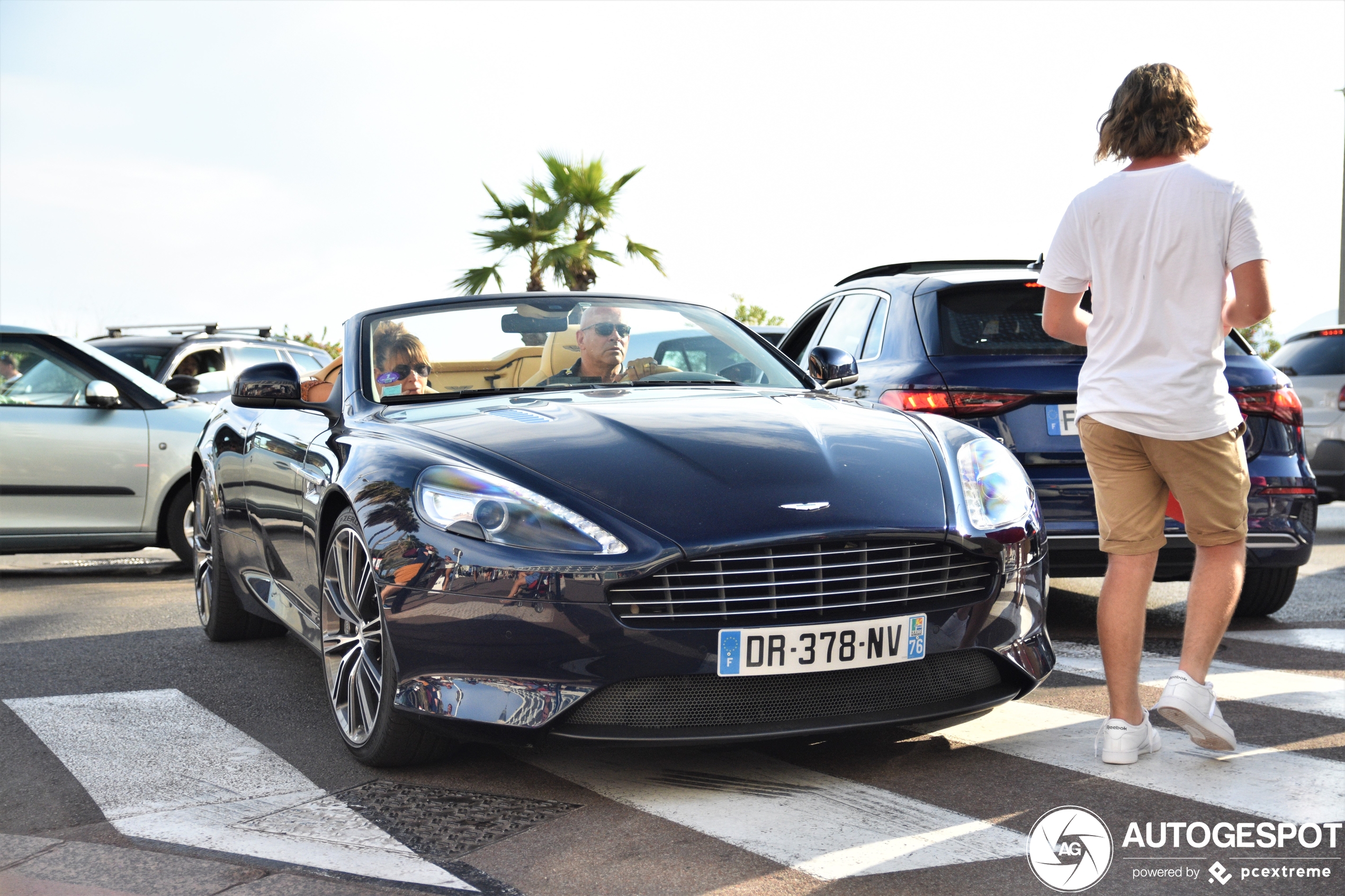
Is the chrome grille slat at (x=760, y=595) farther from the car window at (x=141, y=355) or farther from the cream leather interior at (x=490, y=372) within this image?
the car window at (x=141, y=355)

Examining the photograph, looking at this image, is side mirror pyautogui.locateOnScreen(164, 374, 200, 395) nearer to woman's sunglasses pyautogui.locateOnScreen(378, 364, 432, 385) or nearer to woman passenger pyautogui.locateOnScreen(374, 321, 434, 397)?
woman passenger pyautogui.locateOnScreen(374, 321, 434, 397)

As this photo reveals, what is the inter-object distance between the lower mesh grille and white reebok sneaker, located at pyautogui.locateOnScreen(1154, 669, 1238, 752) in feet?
2.48

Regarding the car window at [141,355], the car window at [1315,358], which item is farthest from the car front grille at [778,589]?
the car window at [141,355]

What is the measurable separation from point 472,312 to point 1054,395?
228 cm

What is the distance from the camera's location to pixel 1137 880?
9.32ft

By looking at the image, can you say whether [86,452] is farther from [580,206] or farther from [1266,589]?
[580,206]

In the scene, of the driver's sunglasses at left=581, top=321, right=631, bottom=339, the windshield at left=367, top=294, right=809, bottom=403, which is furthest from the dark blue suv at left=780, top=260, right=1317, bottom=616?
the driver's sunglasses at left=581, top=321, right=631, bottom=339

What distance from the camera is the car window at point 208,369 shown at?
483 inches

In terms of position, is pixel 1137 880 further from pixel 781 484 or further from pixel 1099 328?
pixel 1099 328

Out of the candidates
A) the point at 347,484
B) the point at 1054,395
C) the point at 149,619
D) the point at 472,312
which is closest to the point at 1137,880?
the point at 347,484

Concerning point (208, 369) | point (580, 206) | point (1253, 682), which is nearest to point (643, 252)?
point (580, 206)

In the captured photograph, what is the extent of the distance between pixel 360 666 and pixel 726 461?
121 centimetres

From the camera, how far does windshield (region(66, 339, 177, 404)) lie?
8719 mm

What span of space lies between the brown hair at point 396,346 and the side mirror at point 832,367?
145cm
